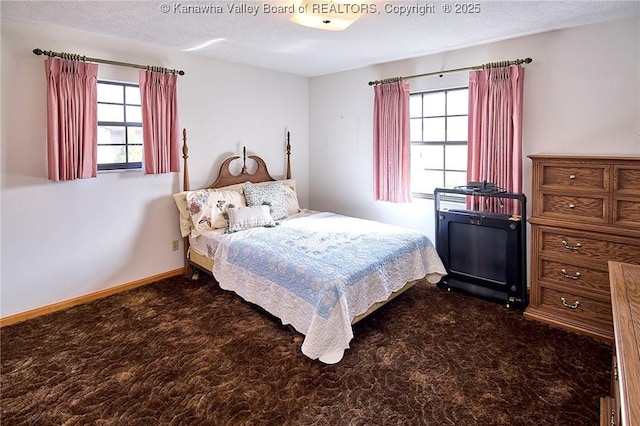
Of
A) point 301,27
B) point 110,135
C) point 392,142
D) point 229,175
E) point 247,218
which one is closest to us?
point 301,27

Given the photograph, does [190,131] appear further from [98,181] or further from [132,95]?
[98,181]

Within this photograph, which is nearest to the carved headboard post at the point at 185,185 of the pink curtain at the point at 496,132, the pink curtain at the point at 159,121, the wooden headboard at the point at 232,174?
the wooden headboard at the point at 232,174

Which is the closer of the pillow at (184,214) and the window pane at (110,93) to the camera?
the window pane at (110,93)

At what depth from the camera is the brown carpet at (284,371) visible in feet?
6.76

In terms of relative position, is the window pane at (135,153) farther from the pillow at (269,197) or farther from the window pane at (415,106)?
the window pane at (415,106)

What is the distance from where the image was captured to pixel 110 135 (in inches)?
144

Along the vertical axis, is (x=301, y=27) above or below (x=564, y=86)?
above

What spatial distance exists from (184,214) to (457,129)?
302 centimetres

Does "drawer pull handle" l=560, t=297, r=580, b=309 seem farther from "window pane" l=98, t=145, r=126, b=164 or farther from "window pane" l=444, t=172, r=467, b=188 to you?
"window pane" l=98, t=145, r=126, b=164

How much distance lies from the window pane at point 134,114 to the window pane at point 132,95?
5cm

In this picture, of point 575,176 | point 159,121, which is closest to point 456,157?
point 575,176

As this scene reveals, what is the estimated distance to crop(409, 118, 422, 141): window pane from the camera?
4.37 meters

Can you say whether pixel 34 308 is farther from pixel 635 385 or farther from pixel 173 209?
pixel 635 385

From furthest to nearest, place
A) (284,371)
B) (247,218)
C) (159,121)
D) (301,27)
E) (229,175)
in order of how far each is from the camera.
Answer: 1. (229,175)
2. (247,218)
3. (159,121)
4. (301,27)
5. (284,371)
